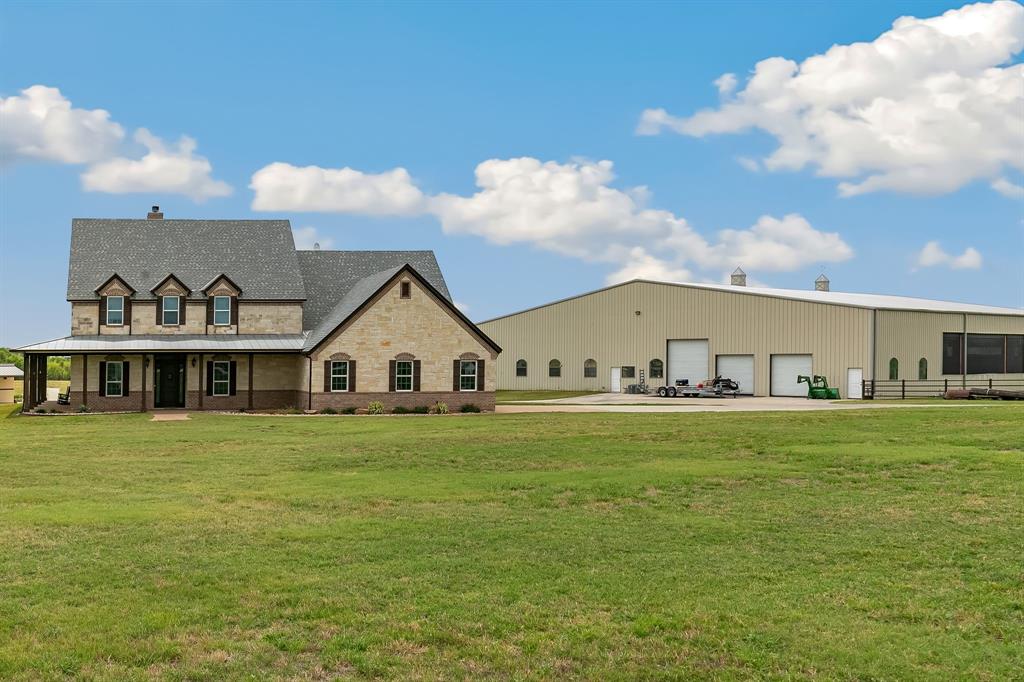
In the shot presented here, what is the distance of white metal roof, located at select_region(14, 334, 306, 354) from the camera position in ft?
137

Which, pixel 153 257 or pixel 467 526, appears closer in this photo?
→ pixel 467 526

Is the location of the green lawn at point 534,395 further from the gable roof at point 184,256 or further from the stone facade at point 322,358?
the gable roof at point 184,256

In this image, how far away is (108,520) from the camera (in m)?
13.9

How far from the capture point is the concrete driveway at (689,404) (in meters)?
41.3

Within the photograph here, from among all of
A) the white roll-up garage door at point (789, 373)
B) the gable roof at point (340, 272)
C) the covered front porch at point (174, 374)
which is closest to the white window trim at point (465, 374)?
the gable roof at point (340, 272)

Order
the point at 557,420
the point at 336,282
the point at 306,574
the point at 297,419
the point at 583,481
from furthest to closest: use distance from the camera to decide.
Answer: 1. the point at 336,282
2. the point at 297,419
3. the point at 557,420
4. the point at 583,481
5. the point at 306,574

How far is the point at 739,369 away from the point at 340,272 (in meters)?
25.0

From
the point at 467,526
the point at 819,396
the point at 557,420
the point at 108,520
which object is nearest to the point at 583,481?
the point at 467,526

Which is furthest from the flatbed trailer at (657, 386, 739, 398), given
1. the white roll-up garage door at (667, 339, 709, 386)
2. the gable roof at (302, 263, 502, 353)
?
the gable roof at (302, 263, 502, 353)

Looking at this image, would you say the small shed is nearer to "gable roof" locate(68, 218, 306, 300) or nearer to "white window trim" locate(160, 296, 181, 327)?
"gable roof" locate(68, 218, 306, 300)

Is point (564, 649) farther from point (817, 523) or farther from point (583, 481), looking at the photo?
point (583, 481)

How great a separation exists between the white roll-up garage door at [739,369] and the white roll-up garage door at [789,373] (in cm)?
149

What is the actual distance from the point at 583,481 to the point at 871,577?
7731 mm

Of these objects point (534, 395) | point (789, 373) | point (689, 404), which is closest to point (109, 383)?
point (534, 395)
